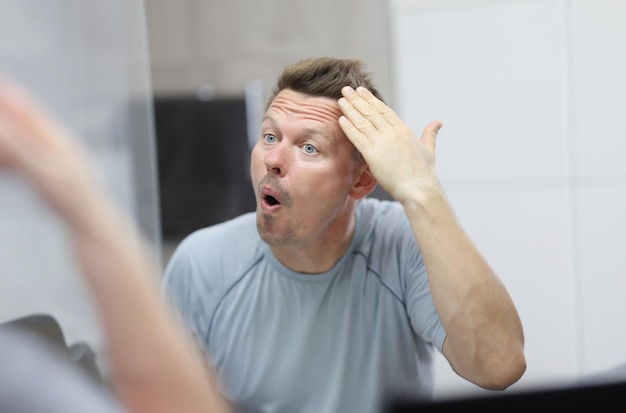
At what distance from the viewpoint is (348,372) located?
140 cm

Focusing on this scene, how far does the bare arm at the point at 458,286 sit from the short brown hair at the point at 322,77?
0.54 feet

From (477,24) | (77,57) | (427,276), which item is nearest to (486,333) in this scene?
(427,276)

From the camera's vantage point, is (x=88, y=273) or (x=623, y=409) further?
(x=623, y=409)

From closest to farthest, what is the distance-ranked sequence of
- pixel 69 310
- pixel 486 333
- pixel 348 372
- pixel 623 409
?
pixel 623 409 → pixel 486 333 → pixel 348 372 → pixel 69 310

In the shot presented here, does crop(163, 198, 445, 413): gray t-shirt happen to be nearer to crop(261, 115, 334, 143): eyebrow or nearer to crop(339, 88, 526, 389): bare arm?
crop(339, 88, 526, 389): bare arm

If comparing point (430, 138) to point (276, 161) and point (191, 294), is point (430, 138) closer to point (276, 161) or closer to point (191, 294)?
point (276, 161)

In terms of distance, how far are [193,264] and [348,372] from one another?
36 cm

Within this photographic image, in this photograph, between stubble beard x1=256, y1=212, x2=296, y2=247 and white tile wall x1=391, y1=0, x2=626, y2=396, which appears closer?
stubble beard x1=256, y1=212, x2=296, y2=247

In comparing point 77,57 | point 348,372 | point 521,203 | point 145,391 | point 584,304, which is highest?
point 77,57

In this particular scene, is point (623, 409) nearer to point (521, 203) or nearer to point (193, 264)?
point (193, 264)

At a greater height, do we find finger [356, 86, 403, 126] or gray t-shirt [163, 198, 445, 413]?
finger [356, 86, 403, 126]

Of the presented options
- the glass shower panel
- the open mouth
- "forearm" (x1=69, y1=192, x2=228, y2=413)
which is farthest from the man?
"forearm" (x1=69, y1=192, x2=228, y2=413)

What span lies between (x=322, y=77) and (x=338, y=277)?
1.24 feet

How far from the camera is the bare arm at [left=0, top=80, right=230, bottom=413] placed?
50cm
